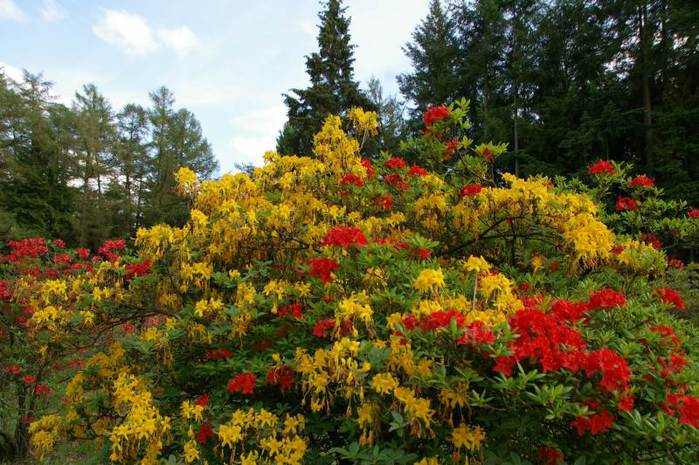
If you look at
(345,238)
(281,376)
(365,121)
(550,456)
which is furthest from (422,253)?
(365,121)

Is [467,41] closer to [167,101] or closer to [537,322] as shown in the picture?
[167,101]

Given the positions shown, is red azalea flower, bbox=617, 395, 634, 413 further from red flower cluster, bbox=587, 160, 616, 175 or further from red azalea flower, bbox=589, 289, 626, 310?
red flower cluster, bbox=587, 160, 616, 175

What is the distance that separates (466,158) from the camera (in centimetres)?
319

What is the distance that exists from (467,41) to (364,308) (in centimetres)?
2253

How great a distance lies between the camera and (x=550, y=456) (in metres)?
1.64

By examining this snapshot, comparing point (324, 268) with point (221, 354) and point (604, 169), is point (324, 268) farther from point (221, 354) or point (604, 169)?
point (604, 169)

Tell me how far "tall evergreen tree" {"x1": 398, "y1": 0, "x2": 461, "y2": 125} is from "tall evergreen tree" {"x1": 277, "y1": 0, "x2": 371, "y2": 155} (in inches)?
206

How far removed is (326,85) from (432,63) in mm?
7711

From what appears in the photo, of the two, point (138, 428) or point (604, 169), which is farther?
point (604, 169)

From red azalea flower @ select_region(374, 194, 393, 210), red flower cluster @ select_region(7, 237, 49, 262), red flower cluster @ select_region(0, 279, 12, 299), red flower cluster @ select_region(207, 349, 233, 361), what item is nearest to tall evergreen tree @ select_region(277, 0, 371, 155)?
red flower cluster @ select_region(7, 237, 49, 262)

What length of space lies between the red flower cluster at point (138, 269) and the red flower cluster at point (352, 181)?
1.40m

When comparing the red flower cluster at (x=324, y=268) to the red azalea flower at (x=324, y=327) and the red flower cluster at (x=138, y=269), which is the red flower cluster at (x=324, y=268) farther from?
the red flower cluster at (x=138, y=269)

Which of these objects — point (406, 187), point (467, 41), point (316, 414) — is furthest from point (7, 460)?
point (467, 41)

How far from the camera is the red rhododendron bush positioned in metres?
1.51
